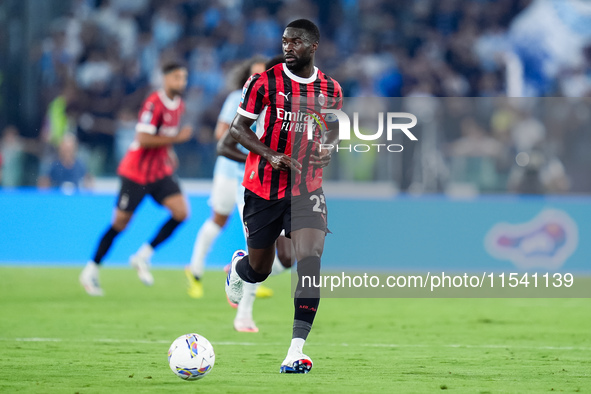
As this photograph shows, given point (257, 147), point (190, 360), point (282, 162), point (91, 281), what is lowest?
point (190, 360)

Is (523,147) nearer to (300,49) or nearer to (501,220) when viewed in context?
(501,220)

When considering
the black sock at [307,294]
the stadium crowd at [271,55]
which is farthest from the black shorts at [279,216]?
the stadium crowd at [271,55]

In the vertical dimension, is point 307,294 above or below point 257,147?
below

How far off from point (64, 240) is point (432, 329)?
25.5ft

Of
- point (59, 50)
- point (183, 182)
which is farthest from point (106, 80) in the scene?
point (183, 182)

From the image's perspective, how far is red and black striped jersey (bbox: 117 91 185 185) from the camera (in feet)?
37.7

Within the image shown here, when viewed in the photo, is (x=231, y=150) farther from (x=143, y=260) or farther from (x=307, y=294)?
(x=143, y=260)

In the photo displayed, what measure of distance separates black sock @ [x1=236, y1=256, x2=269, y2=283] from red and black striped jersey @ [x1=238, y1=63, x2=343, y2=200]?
2.02ft

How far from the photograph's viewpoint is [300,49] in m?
6.15

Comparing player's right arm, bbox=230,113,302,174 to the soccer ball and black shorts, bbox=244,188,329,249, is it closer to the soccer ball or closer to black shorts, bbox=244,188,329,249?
black shorts, bbox=244,188,329,249

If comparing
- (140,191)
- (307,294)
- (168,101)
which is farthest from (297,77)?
(140,191)

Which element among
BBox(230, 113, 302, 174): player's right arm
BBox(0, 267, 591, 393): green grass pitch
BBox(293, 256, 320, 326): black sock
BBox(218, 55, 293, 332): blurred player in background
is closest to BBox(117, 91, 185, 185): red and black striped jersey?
BBox(0, 267, 591, 393): green grass pitch

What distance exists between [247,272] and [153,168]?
517 cm

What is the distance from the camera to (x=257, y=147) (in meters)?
6.18
